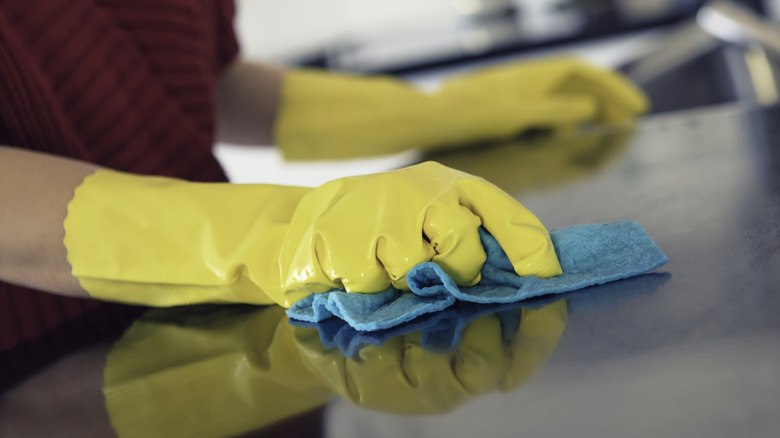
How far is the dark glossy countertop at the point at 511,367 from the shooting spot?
31cm

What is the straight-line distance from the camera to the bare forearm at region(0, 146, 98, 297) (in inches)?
25.5

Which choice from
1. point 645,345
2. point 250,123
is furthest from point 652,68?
point 645,345

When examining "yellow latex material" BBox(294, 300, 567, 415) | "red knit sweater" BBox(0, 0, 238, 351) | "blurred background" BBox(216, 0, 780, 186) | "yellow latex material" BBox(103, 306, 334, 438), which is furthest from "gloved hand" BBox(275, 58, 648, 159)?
"yellow latex material" BBox(294, 300, 567, 415)

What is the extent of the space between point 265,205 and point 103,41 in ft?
1.72

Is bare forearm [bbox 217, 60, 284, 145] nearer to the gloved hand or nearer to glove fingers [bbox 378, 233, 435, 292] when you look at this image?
the gloved hand

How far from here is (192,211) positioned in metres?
0.63

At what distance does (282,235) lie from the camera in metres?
0.59

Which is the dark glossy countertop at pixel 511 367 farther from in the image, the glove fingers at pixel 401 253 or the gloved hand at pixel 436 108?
the gloved hand at pixel 436 108

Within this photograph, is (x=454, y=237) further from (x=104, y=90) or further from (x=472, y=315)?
(x=104, y=90)

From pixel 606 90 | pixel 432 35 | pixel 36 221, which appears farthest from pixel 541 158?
pixel 432 35

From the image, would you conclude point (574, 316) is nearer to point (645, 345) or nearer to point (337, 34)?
point (645, 345)

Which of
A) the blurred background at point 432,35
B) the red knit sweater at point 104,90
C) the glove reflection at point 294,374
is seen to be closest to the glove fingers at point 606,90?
the blurred background at point 432,35

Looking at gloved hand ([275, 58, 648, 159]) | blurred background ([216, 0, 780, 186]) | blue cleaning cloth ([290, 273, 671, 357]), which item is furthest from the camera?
blurred background ([216, 0, 780, 186])

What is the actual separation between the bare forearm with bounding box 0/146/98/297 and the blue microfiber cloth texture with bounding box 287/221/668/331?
25 cm
